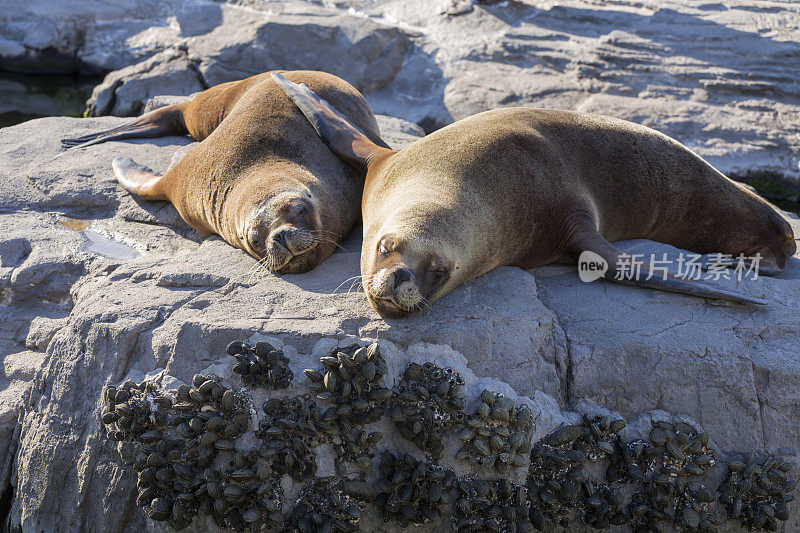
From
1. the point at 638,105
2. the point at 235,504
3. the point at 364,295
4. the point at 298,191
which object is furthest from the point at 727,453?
the point at 638,105

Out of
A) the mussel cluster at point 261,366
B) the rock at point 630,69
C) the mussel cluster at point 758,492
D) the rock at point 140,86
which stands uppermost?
the mussel cluster at point 261,366

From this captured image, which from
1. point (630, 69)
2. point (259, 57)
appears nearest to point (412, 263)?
point (630, 69)

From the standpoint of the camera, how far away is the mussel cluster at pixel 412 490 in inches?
147

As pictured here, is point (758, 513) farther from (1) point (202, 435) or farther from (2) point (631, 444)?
(1) point (202, 435)

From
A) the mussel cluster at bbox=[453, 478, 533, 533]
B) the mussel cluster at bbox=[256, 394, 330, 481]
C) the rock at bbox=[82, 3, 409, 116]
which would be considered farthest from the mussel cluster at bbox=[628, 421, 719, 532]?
the rock at bbox=[82, 3, 409, 116]

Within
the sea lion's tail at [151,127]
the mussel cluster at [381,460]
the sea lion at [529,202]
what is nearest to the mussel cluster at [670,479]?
the mussel cluster at [381,460]

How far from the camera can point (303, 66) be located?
479 inches

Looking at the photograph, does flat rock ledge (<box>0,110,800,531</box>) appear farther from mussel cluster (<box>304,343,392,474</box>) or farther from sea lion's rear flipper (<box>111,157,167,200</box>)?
sea lion's rear flipper (<box>111,157,167,200</box>)

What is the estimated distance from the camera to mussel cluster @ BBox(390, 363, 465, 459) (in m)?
3.80

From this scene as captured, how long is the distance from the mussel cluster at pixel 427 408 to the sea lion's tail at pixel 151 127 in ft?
16.9

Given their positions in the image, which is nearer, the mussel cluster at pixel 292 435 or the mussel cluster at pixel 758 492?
the mussel cluster at pixel 292 435

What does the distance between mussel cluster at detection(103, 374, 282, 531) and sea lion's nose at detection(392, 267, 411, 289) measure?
3.32 feet

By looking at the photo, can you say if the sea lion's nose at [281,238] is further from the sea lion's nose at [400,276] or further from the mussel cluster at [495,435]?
the mussel cluster at [495,435]

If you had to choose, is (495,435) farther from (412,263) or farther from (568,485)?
(412,263)
